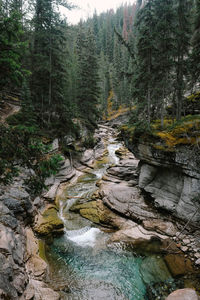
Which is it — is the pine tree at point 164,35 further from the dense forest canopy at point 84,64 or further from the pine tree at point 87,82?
the pine tree at point 87,82

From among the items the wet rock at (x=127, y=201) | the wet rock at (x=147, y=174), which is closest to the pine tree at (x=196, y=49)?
the wet rock at (x=147, y=174)

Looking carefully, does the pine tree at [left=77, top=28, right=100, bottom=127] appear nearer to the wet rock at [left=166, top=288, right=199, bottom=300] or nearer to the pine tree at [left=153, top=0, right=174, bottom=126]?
the pine tree at [left=153, top=0, right=174, bottom=126]

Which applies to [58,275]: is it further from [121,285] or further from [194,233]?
[194,233]

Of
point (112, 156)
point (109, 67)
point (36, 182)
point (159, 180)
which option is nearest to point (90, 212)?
point (159, 180)

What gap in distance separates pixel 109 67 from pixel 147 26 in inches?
2355

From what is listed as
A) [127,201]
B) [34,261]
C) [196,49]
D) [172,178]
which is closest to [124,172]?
[127,201]

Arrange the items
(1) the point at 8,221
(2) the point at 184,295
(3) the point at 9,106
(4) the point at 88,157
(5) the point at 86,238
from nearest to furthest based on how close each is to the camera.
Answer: (2) the point at 184,295 → (1) the point at 8,221 → (5) the point at 86,238 → (3) the point at 9,106 → (4) the point at 88,157

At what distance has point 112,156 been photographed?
2939cm

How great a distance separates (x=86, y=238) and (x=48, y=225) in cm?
285

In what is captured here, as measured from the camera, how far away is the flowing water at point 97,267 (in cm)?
776

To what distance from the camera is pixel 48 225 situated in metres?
11.3

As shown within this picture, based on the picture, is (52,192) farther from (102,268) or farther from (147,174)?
(147,174)

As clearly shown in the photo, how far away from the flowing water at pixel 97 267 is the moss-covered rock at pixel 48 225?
25.0 inches

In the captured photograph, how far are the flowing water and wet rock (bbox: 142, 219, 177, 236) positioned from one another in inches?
83.3
